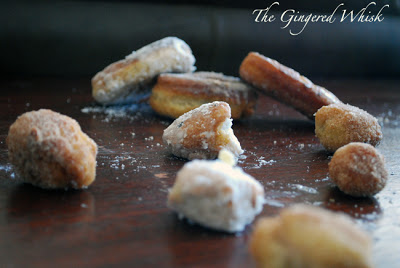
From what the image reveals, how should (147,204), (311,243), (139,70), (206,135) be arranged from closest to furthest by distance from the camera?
(311,243)
(147,204)
(206,135)
(139,70)

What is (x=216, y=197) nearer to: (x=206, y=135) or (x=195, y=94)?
(x=206, y=135)

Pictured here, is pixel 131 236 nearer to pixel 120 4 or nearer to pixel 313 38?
pixel 120 4

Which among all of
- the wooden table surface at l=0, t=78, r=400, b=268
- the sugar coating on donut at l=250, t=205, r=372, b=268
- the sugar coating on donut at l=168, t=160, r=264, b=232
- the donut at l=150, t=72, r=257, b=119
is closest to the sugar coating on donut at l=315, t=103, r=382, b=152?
the wooden table surface at l=0, t=78, r=400, b=268

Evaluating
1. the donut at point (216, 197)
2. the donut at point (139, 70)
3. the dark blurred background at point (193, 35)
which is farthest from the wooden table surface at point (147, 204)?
the dark blurred background at point (193, 35)

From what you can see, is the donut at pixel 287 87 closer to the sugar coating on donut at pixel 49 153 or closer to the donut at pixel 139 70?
the donut at pixel 139 70

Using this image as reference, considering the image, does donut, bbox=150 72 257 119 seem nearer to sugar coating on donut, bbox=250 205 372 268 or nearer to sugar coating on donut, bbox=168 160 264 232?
sugar coating on donut, bbox=168 160 264 232

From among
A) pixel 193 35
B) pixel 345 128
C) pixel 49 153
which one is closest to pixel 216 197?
pixel 49 153

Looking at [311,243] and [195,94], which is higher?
[311,243]
